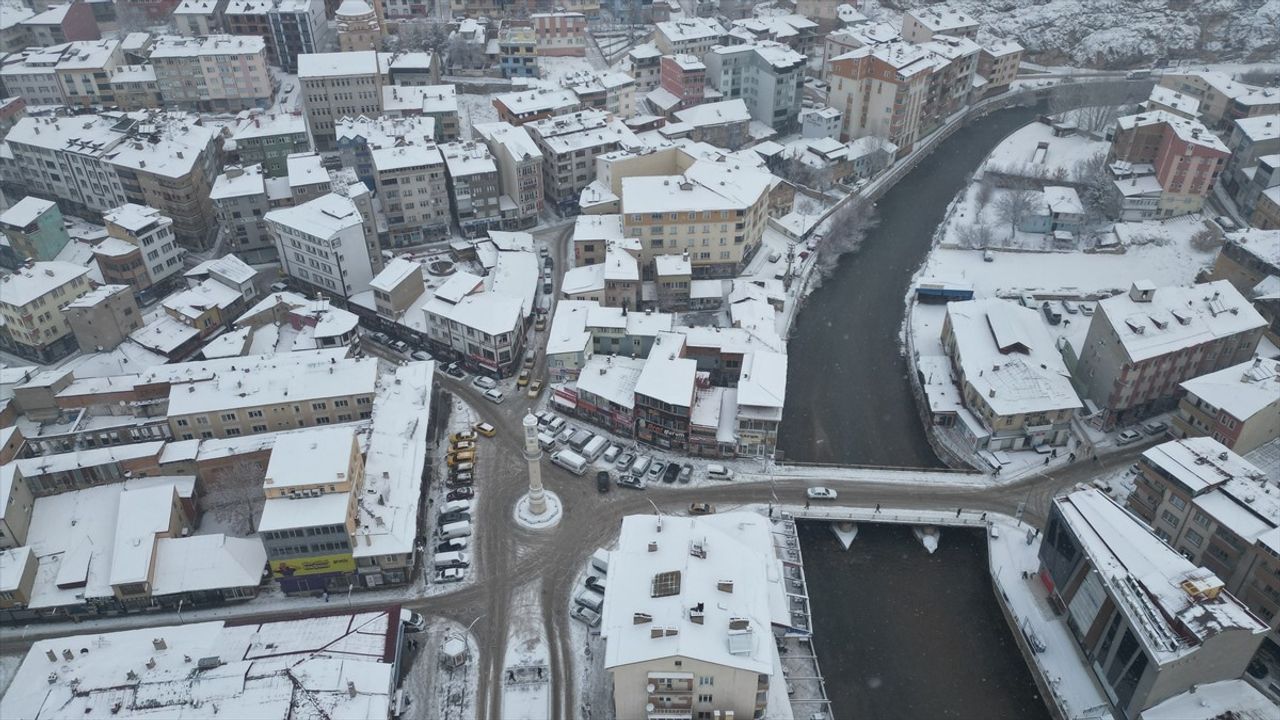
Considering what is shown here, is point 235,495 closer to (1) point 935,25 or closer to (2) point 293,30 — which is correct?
(2) point 293,30

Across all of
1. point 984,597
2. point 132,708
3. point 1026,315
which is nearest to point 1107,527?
point 984,597

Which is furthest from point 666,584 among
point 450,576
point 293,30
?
point 293,30

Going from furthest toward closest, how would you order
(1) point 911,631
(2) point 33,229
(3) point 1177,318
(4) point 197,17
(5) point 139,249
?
(4) point 197,17
(2) point 33,229
(5) point 139,249
(3) point 1177,318
(1) point 911,631

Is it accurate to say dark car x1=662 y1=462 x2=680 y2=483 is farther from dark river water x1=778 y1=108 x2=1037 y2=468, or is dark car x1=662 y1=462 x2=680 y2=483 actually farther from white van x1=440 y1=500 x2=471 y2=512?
white van x1=440 y1=500 x2=471 y2=512

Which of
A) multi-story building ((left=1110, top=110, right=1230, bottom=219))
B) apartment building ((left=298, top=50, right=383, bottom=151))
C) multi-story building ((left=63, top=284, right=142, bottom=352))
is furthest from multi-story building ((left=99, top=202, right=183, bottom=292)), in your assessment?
multi-story building ((left=1110, top=110, right=1230, bottom=219))

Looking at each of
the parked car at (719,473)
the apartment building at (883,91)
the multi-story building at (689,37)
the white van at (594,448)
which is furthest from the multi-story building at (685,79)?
the parked car at (719,473)

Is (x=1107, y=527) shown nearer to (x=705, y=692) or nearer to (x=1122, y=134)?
(x=705, y=692)

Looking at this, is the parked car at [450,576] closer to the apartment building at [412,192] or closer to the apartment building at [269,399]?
the apartment building at [269,399]
